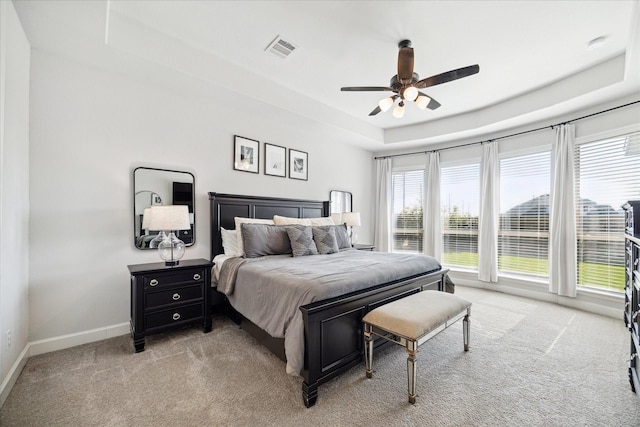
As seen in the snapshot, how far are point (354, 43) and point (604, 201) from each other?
13.0 ft

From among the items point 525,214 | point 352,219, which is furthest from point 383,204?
point 525,214

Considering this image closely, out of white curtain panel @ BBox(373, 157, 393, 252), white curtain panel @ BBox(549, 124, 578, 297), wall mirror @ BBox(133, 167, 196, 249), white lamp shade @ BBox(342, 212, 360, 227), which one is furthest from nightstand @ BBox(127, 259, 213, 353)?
white curtain panel @ BBox(549, 124, 578, 297)

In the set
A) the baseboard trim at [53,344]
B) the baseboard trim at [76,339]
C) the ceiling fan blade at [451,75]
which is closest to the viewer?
the baseboard trim at [53,344]

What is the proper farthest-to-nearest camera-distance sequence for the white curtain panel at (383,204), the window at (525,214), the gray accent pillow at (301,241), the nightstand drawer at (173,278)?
the white curtain panel at (383,204)
the window at (525,214)
the gray accent pillow at (301,241)
the nightstand drawer at (173,278)

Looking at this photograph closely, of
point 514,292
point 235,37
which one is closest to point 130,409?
point 235,37

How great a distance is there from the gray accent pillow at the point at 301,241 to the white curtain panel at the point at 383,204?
295 centimetres

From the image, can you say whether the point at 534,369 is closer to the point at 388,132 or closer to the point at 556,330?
the point at 556,330

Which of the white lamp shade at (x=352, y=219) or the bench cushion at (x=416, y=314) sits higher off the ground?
the white lamp shade at (x=352, y=219)

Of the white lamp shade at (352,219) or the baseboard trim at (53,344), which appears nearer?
the baseboard trim at (53,344)

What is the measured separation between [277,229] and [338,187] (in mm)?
2266

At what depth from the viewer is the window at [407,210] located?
18.6ft

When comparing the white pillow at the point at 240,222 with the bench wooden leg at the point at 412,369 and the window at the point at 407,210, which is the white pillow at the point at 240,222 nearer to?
the bench wooden leg at the point at 412,369

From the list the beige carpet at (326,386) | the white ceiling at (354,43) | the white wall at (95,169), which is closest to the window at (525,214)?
the white ceiling at (354,43)

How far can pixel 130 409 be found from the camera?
1.71 meters
